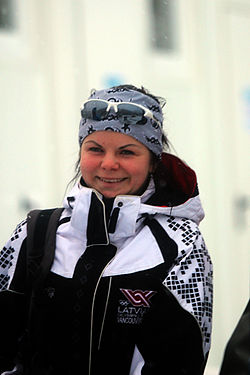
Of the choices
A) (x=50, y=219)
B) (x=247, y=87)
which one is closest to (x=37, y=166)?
(x=247, y=87)

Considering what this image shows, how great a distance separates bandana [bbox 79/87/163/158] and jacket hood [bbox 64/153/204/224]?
0.09 meters

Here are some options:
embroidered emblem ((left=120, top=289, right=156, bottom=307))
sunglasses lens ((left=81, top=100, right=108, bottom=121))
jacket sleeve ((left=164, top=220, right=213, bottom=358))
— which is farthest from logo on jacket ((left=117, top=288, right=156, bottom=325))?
sunglasses lens ((left=81, top=100, right=108, bottom=121))

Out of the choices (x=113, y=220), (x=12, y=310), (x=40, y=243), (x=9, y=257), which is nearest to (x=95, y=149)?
(x=113, y=220)

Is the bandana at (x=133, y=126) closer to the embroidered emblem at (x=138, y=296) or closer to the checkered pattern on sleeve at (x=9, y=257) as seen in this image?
the checkered pattern on sleeve at (x=9, y=257)

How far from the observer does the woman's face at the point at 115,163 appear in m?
2.41

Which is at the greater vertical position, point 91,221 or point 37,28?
point 37,28

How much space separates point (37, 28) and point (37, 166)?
90 centimetres

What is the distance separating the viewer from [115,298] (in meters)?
2.25

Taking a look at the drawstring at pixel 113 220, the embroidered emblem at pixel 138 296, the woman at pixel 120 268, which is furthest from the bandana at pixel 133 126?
the embroidered emblem at pixel 138 296

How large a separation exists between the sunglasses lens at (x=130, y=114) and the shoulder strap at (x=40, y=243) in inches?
16.1

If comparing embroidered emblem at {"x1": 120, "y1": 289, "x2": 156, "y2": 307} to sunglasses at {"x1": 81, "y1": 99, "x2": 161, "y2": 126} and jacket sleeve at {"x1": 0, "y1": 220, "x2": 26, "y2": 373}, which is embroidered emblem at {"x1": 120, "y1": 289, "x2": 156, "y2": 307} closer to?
jacket sleeve at {"x1": 0, "y1": 220, "x2": 26, "y2": 373}

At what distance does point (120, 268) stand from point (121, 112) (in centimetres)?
53

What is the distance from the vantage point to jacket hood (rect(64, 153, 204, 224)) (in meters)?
2.41

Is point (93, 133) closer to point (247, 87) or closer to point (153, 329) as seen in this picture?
point (153, 329)
